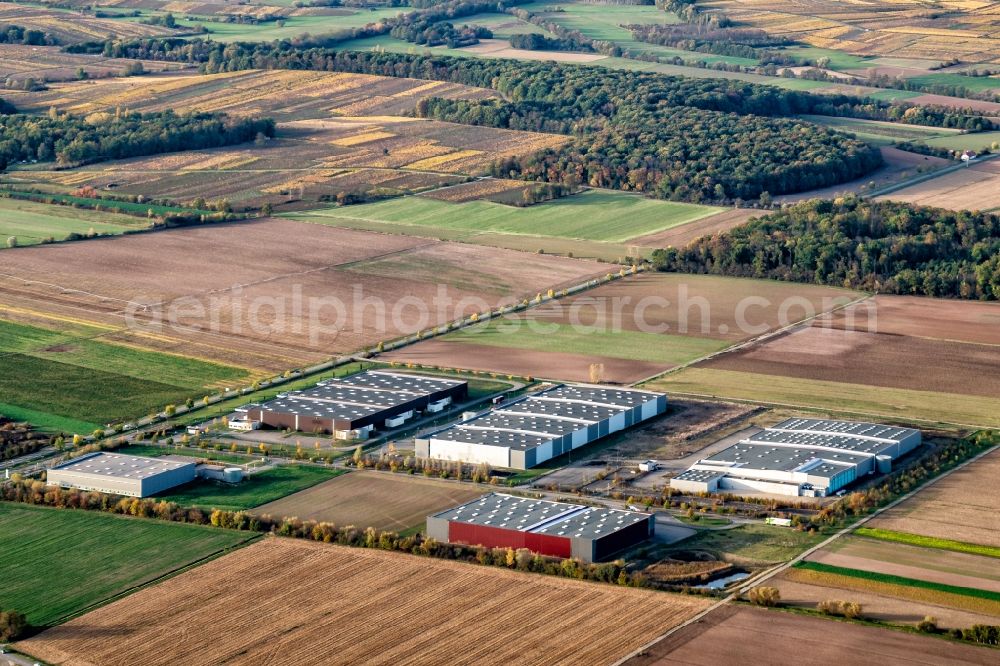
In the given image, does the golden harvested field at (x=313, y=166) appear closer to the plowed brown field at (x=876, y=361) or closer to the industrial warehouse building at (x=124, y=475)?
the plowed brown field at (x=876, y=361)

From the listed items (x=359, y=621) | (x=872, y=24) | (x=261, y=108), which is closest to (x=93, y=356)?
(x=359, y=621)

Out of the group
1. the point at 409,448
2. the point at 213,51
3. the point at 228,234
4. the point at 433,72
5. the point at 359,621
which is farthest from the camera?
the point at 213,51

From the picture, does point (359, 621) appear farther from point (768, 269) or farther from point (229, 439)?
point (768, 269)

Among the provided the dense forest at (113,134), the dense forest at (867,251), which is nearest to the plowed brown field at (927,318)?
the dense forest at (867,251)

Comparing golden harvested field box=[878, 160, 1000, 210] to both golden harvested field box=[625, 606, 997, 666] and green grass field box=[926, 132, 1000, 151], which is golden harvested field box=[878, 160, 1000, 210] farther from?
golden harvested field box=[625, 606, 997, 666]

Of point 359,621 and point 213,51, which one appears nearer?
point 359,621

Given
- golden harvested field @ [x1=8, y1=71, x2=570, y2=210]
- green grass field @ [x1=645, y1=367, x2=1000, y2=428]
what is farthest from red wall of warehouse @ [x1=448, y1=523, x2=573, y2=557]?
golden harvested field @ [x1=8, y1=71, x2=570, y2=210]

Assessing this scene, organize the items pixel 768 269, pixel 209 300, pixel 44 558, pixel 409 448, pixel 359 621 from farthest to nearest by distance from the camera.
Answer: pixel 768 269 < pixel 209 300 < pixel 409 448 < pixel 44 558 < pixel 359 621
